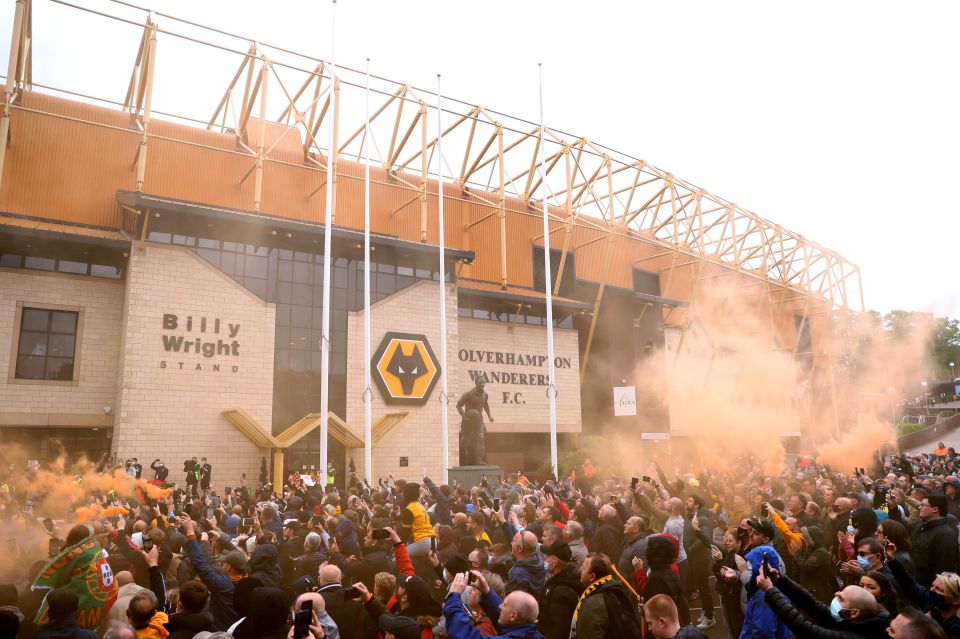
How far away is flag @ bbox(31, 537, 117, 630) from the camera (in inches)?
203

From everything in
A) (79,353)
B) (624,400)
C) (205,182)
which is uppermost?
(205,182)

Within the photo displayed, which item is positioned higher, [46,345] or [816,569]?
[46,345]

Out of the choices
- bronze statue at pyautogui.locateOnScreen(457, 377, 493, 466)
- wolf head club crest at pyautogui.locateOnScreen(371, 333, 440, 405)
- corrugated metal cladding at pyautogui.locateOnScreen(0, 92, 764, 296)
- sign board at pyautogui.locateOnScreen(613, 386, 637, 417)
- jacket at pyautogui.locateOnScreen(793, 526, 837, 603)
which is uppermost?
corrugated metal cladding at pyautogui.locateOnScreen(0, 92, 764, 296)

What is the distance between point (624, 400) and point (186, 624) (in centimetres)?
3566

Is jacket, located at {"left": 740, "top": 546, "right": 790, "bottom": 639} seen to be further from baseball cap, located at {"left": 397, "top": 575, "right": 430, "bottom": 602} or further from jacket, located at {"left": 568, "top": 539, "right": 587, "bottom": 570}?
baseball cap, located at {"left": 397, "top": 575, "right": 430, "bottom": 602}

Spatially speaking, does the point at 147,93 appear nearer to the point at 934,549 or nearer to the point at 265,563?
the point at 265,563

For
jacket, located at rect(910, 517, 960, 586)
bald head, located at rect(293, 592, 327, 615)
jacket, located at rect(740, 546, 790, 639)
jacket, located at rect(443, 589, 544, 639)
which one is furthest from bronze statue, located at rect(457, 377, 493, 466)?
jacket, located at rect(443, 589, 544, 639)

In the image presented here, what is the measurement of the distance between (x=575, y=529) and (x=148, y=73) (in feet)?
96.9

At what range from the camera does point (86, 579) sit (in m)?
5.26

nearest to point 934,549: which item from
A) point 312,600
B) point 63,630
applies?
point 312,600

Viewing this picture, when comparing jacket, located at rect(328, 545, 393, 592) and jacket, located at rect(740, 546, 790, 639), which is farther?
jacket, located at rect(328, 545, 393, 592)

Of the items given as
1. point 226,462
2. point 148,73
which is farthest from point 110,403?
point 148,73

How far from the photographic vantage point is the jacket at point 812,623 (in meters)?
4.01

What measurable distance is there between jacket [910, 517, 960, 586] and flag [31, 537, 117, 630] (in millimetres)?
8223
